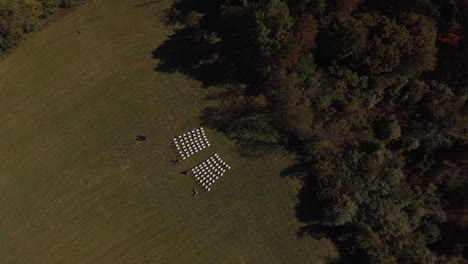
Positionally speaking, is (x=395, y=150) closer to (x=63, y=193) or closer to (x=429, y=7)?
(x=429, y=7)

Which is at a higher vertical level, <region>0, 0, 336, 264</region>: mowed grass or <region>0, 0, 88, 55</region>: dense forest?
<region>0, 0, 88, 55</region>: dense forest

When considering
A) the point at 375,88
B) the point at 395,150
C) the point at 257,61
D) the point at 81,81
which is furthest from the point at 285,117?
the point at 81,81

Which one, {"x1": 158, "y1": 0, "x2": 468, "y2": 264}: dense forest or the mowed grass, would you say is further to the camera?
the mowed grass

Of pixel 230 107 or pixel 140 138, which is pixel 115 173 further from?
pixel 230 107

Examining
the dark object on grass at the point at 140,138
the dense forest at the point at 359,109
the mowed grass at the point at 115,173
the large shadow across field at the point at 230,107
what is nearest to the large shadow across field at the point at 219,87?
the large shadow across field at the point at 230,107

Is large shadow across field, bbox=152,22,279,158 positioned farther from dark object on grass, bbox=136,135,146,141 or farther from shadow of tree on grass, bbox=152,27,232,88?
dark object on grass, bbox=136,135,146,141

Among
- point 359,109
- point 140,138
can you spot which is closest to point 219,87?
point 140,138

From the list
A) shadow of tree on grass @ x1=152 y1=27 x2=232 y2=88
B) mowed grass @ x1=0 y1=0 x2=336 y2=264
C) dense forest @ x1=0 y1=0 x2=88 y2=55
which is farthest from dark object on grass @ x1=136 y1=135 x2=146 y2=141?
dense forest @ x1=0 y1=0 x2=88 y2=55
